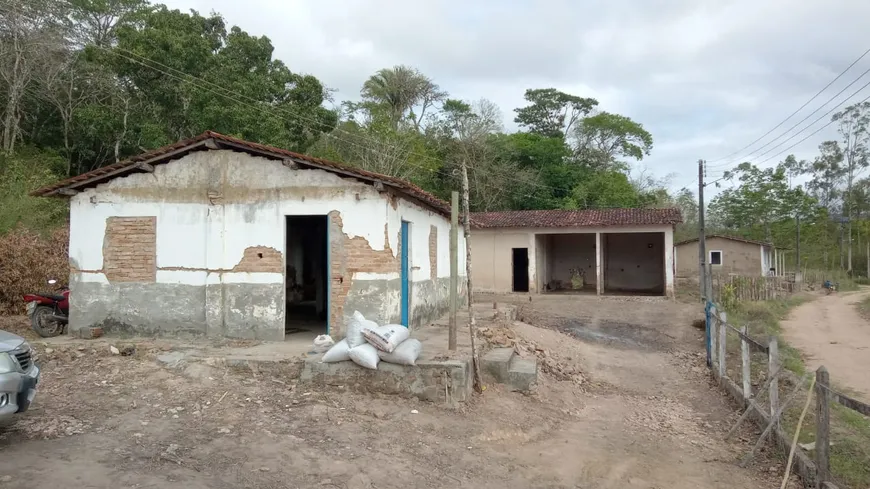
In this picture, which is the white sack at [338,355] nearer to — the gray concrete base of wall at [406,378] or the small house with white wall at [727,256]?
the gray concrete base of wall at [406,378]

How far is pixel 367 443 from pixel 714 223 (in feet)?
155

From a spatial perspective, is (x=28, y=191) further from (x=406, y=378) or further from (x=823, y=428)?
(x=823, y=428)

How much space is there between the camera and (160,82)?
67.7 feet

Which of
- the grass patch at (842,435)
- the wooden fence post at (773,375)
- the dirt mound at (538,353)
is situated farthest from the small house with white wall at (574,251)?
the wooden fence post at (773,375)

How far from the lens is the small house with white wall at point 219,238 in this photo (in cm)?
947

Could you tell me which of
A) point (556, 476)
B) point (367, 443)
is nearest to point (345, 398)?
point (367, 443)

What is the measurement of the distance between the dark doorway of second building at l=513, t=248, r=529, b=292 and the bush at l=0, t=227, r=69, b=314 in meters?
17.2

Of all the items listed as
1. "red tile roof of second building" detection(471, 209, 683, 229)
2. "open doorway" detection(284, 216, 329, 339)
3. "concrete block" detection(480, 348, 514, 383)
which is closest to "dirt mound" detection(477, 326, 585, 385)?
"concrete block" detection(480, 348, 514, 383)

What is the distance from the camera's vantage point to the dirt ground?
5266mm

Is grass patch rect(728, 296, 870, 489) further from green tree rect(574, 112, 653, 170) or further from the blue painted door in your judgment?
green tree rect(574, 112, 653, 170)

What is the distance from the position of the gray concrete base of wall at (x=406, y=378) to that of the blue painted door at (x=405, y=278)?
115 inches

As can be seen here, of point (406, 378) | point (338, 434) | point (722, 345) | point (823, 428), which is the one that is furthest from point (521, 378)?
point (823, 428)

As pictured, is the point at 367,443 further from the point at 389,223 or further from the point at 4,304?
the point at 4,304

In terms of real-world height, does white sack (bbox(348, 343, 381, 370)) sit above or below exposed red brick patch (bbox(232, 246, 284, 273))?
below
